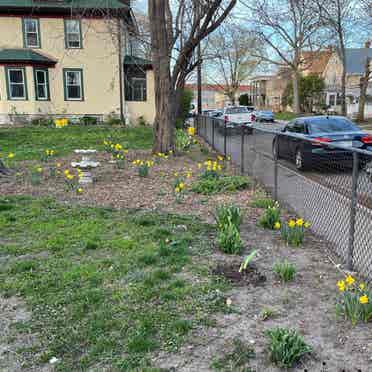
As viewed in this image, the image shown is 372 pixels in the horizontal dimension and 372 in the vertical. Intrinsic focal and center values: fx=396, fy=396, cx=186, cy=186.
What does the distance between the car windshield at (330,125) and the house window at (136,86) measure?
1756cm

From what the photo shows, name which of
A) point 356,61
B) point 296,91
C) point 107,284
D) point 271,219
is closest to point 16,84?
point 271,219

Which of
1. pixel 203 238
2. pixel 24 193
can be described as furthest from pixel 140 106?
pixel 203 238

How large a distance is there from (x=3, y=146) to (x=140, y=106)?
1248 centimetres

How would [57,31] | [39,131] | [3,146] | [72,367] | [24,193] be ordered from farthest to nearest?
[57,31]
[39,131]
[3,146]
[24,193]
[72,367]

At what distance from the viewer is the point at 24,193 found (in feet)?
25.6

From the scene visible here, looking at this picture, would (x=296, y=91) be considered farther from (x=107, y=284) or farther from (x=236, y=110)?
(x=107, y=284)

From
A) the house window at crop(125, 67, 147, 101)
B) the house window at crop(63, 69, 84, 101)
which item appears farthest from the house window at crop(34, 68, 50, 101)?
the house window at crop(125, 67, 147, 101)

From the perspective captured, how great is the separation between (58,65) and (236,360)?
2492cm

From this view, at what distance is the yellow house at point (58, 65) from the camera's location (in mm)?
23578

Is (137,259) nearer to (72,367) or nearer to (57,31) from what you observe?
(72,367)

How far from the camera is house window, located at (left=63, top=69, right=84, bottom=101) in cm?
2491

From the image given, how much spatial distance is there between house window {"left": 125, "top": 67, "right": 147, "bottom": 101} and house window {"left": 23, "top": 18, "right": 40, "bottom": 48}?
583cm

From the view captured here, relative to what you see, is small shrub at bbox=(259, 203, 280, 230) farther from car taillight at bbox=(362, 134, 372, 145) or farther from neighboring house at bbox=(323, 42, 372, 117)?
neighboring house at bbox=(323, 42, 372, 117)

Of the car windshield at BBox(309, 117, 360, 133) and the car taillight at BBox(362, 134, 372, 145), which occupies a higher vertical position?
the car windshield at BBox(309, 117, 360, 133)
